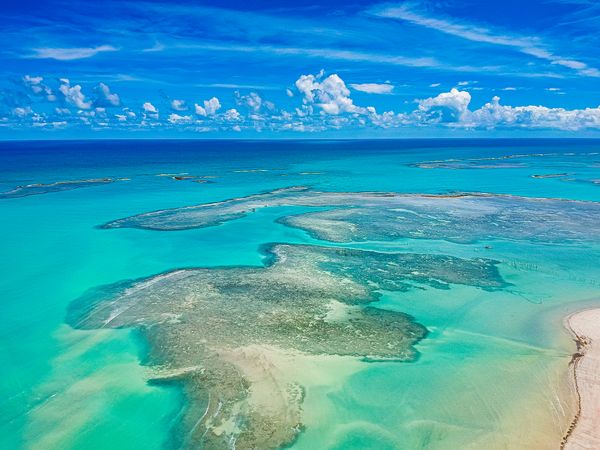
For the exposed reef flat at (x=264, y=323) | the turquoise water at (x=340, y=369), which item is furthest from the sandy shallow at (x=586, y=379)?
the exposed reef flat at (x=264, y=323)

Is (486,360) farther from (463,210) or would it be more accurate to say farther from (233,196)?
(233,196)

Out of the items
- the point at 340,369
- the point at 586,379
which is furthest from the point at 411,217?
the point at 340,369

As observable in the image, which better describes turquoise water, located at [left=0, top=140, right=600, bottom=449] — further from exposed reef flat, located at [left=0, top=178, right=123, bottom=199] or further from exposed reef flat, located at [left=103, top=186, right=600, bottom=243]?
exposed reef flat, located at [left=0, top=178, right=123, bottom=199]

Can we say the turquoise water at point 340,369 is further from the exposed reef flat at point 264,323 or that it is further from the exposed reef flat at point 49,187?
the exposed reef flat at point 49,187

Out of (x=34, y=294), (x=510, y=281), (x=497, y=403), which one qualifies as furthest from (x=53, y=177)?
(x=497, y=403)

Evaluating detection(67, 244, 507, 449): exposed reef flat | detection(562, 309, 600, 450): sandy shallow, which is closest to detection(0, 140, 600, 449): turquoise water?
detection(562, 309, 600, 450): sandy shallow

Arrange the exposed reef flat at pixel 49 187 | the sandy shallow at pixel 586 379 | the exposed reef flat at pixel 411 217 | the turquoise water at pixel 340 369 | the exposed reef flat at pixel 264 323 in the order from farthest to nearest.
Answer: the exposed reef flat at pixel 49 187
the exposed reef flat at pixel 411 217
the exposed reef flat at pixel 264 323
the turquoise water at pixel 340 369
the sandy shallow at pixel 586 379

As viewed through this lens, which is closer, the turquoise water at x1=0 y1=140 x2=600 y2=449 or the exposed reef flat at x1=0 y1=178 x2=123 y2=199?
the turquoise water at x1=0 y1=140 x2=600 y2=449
